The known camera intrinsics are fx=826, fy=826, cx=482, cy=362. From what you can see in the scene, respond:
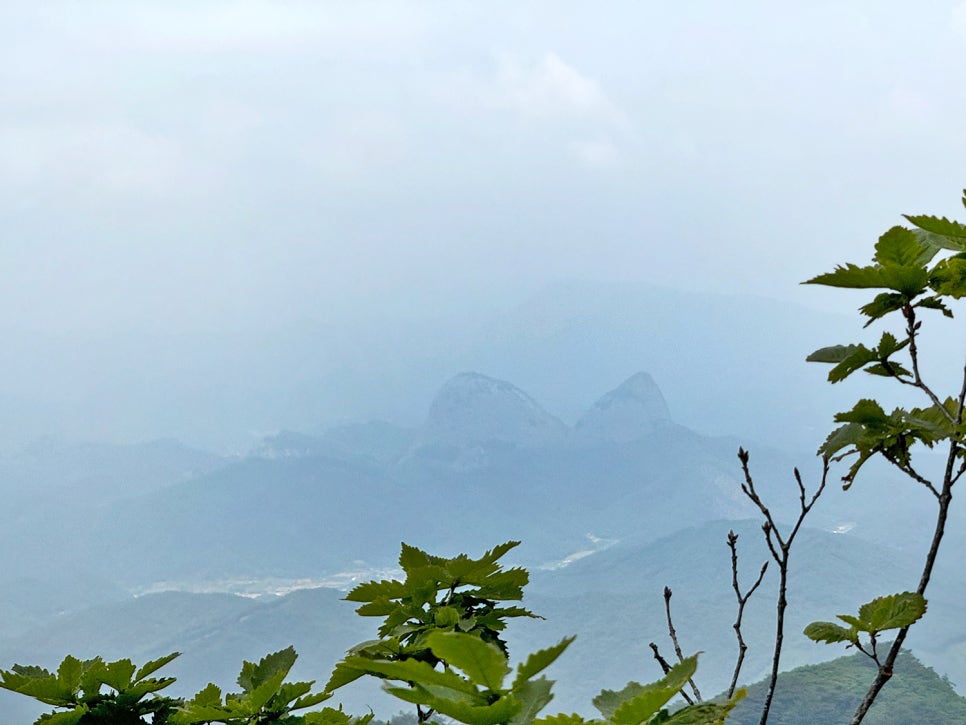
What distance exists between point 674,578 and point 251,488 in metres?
41.0

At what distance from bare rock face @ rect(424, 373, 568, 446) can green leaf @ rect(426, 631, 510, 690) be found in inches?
3191

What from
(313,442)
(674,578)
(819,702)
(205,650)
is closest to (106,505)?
(313,442)

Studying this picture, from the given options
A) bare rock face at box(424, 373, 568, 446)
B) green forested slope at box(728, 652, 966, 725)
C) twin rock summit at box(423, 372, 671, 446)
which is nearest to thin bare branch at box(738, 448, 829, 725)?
green forested slope at box(728, 652, 966, 725)

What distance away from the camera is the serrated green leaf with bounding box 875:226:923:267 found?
1149 mm

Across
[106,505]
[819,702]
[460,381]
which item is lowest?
[819,702]

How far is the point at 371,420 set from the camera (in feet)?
317

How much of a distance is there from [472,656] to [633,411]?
79957 millimetres

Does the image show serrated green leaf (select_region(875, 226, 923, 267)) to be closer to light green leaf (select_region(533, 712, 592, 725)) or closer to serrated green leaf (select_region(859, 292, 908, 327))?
serrated green leaf (select_region(859, 292, 908, 327))

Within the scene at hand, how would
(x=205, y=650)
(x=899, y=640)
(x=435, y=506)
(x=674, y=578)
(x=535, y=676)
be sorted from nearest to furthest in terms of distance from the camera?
(x=535, y=676)
(x=899, y=640)
(x=205, y=650)
(x=674, y=578)
(x=435, y=506)

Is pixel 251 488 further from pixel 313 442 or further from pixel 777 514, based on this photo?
pixel 777 514

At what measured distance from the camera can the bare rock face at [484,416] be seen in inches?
3226

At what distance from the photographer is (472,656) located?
61 centimetres

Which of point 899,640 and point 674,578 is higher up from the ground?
point 674,578

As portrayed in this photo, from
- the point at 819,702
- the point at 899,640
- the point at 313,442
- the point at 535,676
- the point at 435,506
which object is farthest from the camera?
the point at 313,442
